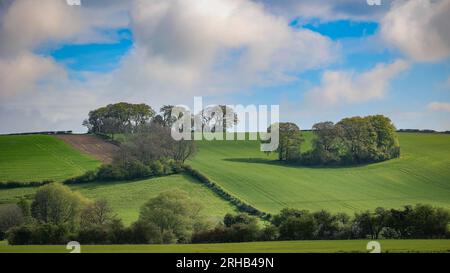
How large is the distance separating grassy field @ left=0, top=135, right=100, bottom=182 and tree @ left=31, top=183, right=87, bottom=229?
9.51 meters

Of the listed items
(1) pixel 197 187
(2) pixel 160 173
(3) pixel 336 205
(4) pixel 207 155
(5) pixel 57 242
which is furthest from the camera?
(4) pixel 207 155

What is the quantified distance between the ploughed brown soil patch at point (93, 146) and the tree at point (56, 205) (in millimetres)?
11713

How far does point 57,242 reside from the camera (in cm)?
2269

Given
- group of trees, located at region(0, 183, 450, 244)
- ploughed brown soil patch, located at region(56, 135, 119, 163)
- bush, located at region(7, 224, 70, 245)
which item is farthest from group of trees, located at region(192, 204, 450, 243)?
ploughed brown soil patch, located at region(56, 135, 119, 163)

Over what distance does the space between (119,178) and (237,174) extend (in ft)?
27.1

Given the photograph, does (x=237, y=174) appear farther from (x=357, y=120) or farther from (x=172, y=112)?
(x=357, y=120)

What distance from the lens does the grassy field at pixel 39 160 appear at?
39.6 m

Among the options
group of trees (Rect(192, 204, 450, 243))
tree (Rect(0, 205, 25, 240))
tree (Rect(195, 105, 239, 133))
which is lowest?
tree (Rect(0, 205, 25, 240))

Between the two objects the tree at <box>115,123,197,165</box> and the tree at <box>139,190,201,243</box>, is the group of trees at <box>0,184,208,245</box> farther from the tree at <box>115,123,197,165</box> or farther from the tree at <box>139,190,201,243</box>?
the tree at <box>115,123,197,165</box>

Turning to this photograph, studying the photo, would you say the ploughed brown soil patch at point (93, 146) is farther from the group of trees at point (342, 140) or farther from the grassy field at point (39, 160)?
the group of trees at point (342, 140)

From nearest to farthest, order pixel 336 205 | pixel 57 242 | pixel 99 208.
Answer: pixel 57 242
pixel 99 208
pixel 336 205

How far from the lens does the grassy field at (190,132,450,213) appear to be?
3541 centimetres

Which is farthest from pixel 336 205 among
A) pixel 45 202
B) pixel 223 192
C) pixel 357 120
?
pixel 45 202

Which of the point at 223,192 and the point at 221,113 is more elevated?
the point at 221,113
